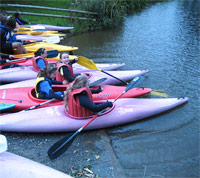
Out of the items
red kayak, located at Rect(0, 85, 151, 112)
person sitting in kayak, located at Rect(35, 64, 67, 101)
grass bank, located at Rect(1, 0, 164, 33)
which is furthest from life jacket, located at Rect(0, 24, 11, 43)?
grass bank, located at Rect(1, 0, 164, 33)

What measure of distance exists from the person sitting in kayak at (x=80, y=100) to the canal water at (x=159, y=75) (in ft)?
1.91

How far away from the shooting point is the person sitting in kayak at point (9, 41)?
6.11 m

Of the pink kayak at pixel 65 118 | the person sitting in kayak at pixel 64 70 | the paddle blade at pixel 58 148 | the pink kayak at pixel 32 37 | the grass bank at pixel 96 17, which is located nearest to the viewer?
the paddle blade at pixel 58 148

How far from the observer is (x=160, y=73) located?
6289mm

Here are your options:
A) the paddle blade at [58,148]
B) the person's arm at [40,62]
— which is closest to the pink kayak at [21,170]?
the paddle blade at [58,148]

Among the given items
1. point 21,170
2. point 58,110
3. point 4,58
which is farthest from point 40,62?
point 21,170

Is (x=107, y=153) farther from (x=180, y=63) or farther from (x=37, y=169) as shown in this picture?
(x=180, y=63)

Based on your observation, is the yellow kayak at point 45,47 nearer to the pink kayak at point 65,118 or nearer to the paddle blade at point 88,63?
the paddle blade at point 88,63

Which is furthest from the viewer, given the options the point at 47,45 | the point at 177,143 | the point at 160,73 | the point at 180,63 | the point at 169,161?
the point at 47,45

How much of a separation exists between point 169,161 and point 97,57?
4.90 m

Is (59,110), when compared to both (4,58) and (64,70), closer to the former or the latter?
(64,70)

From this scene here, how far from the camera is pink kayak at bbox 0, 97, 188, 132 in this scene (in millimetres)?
3795

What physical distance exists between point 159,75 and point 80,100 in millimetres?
3258

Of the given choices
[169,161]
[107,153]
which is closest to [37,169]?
[107,153]
